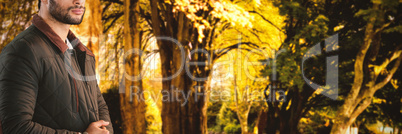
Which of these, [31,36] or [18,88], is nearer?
[18,88]

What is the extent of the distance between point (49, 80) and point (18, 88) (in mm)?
191

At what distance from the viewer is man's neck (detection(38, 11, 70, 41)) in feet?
6.42

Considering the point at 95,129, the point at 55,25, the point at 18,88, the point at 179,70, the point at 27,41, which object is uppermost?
the point at 55,25

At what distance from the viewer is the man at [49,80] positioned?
5.34 ft

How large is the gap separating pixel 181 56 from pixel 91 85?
25.9 ft

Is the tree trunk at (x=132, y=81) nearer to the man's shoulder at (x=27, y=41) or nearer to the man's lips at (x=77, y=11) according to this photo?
the man's lips at (x=77, y=11)

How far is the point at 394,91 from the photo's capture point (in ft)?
40.3

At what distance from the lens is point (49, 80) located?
5.88ft

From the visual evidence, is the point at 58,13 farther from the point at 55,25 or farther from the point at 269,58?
the point at 269,58

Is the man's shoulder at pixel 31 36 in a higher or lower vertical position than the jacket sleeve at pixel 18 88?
higher

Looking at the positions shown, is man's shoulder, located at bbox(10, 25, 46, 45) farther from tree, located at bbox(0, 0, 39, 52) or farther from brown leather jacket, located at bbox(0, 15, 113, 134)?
tree, located at bbox(0, 0, 39, 52)

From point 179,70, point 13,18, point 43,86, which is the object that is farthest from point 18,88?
point 13,18

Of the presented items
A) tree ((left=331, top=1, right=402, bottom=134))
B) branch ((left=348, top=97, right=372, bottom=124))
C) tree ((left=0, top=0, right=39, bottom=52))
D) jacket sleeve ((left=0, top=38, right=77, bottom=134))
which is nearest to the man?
jacket sleeve ((left=0, top=38, right=77, bottom=134))

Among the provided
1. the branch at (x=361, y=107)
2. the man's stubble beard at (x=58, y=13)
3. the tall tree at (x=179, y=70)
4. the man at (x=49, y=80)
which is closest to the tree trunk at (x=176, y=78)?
the tall tree at (x=179, y=70)
